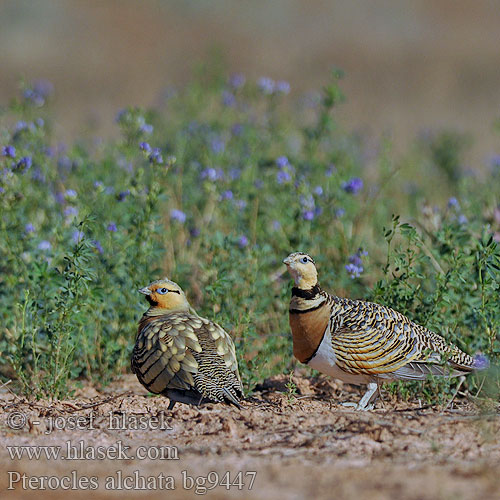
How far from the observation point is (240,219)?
797 centimetres

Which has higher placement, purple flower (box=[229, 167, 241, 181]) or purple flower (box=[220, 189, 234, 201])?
purple flower (box=[229, 167, 241, 181])

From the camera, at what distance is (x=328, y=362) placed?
5305mm

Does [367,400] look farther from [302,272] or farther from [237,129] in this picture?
[237,129]

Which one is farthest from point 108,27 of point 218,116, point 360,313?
point 360,313

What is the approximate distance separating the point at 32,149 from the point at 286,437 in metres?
4.29

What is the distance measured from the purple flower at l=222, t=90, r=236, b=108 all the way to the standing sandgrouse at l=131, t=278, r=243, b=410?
4457 millimetres

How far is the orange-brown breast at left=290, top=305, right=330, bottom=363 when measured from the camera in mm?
5367

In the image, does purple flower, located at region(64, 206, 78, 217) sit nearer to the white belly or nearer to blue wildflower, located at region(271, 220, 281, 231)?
blue wildflower, located at region(271, 220, 281, 231)

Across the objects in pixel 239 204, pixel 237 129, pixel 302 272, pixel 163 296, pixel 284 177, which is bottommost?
pixel 163 296

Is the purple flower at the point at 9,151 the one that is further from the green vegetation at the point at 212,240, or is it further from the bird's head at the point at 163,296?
the bird's head at the point at 163,296

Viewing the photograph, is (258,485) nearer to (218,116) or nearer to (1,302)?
(1,302)

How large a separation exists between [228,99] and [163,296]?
13.4 ft

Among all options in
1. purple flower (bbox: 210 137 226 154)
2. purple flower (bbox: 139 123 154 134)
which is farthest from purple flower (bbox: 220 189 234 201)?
purple flower (bbox: 210 137 226 154)

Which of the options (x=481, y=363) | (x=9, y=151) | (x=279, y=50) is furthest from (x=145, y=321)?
(x=279, y=50)
